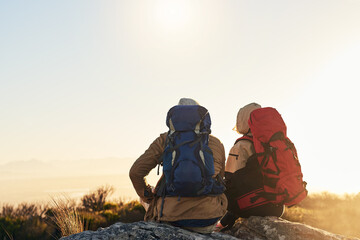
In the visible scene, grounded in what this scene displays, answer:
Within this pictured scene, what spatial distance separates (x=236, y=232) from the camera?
589 cm

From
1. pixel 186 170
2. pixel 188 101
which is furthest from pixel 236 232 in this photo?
pixel 188 101

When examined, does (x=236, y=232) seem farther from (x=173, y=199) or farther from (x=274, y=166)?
(x=173, y=199)

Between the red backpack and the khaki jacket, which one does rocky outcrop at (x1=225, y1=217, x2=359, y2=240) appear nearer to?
the red backpack

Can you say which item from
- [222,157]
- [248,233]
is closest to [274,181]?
[248,233]

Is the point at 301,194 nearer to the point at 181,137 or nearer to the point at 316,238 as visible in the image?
the point at 316,238

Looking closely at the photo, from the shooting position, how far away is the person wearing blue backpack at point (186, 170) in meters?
4.25

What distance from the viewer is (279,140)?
225 inches

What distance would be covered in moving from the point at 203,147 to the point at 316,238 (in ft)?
8.75

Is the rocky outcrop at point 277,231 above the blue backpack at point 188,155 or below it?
below

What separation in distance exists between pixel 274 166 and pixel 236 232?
1382 mm

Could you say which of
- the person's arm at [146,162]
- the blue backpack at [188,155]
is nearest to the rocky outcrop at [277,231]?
the blue backpack at [188,155]

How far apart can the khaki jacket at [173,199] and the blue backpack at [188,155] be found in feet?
0.46

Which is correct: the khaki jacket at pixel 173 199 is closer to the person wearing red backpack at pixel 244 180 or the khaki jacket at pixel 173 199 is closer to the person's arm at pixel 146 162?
the person's arm at pixel 146 162

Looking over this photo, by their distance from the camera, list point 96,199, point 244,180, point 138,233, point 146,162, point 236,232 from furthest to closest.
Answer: point 96,199 → point 236,232 → point 244,180 → point 146,162 → point 138,233
